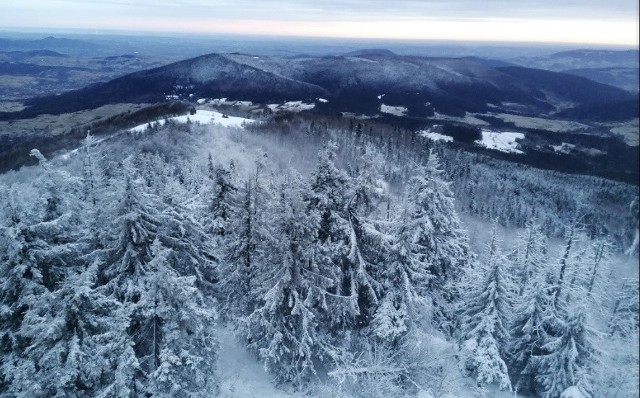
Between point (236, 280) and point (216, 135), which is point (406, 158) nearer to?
point (216, 135)

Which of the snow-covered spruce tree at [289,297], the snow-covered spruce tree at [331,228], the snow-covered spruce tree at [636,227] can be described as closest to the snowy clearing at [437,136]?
the snow-covered spruce tree at [331,228]

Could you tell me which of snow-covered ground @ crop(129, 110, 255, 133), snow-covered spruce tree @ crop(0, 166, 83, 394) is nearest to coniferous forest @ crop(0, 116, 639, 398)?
snow-covered spruce tree @ crop(0, 166, 83, 394)

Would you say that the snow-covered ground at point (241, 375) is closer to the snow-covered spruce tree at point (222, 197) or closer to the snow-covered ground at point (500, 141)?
the snow-covered spruce tree at point (222, 197)

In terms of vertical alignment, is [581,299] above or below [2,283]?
below

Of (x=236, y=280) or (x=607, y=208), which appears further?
(x=236, y=280)

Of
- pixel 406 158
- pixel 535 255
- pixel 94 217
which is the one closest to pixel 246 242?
pixel 94 217

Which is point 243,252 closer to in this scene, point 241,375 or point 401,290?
point 241,375

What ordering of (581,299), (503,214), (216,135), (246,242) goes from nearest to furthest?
1. (581,299)
2. (246,242)
3. (216,135)
4. (503,214)
